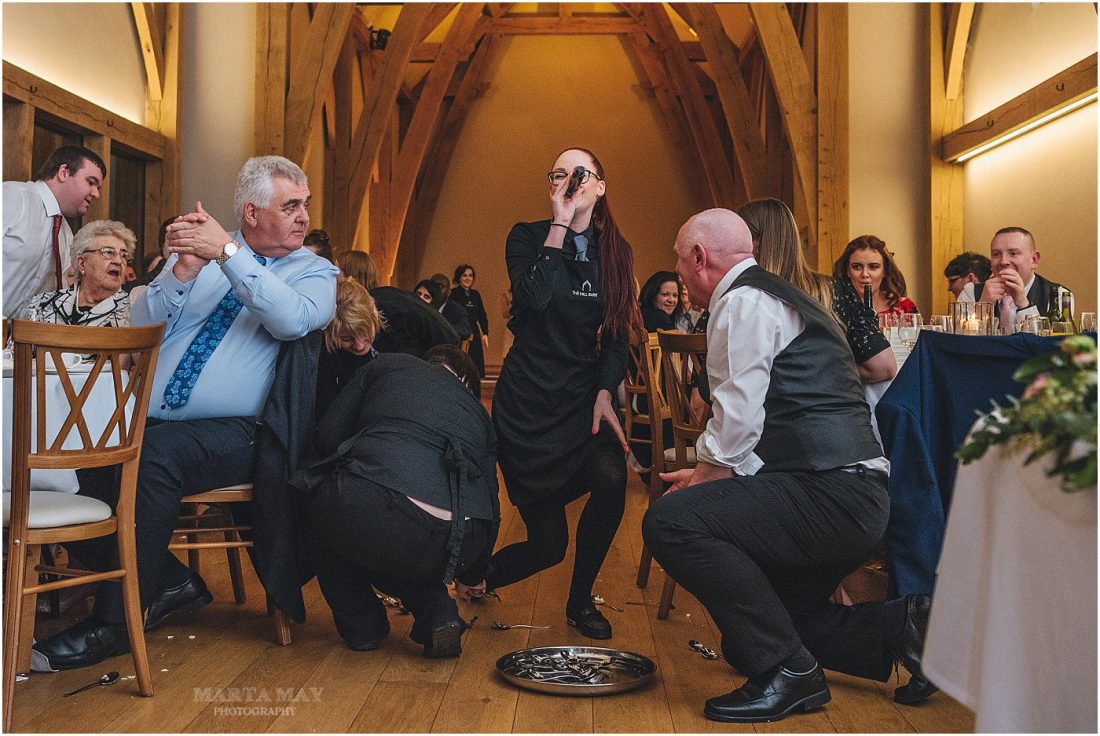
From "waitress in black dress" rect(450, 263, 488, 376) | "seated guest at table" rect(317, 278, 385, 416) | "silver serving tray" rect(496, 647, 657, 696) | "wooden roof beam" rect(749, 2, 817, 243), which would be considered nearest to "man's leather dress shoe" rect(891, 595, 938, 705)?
"silver serving tray" rect(496, 647, 657, 696)

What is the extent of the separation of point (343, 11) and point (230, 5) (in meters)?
0.83

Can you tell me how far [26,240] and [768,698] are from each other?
3.69 metres

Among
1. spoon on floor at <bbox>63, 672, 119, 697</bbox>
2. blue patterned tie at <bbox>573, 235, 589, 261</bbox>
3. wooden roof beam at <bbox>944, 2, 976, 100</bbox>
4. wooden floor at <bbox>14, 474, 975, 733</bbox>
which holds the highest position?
wooden roof beam at <bbox>944, 2, 976, 100</bbox>

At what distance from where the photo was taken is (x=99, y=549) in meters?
2.92

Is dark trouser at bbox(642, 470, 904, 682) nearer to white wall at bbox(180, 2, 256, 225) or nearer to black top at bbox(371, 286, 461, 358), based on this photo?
black top at bbox(371, 286, 461, 358)

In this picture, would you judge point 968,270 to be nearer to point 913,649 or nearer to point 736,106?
point 736,106

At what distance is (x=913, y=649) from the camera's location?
251 centimetres

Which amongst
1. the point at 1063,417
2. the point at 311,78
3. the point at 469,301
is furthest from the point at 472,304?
the point at 1063,417

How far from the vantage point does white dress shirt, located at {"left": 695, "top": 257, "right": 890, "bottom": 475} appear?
238 cm

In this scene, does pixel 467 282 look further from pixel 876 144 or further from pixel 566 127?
pixel 876 144

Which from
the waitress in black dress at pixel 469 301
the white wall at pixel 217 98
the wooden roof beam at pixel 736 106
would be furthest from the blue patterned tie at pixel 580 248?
the waitress in black dress at pixel 469 301

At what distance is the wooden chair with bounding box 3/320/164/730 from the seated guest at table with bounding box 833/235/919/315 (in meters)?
3.16

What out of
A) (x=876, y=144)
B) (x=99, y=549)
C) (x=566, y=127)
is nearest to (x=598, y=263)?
(x=99, y=549)

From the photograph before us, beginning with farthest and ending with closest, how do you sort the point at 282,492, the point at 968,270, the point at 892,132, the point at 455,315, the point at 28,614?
the point at 455,315 → the point at 892,132 → the point at 968,270 → the point at 282,492 → the point at 28,614
